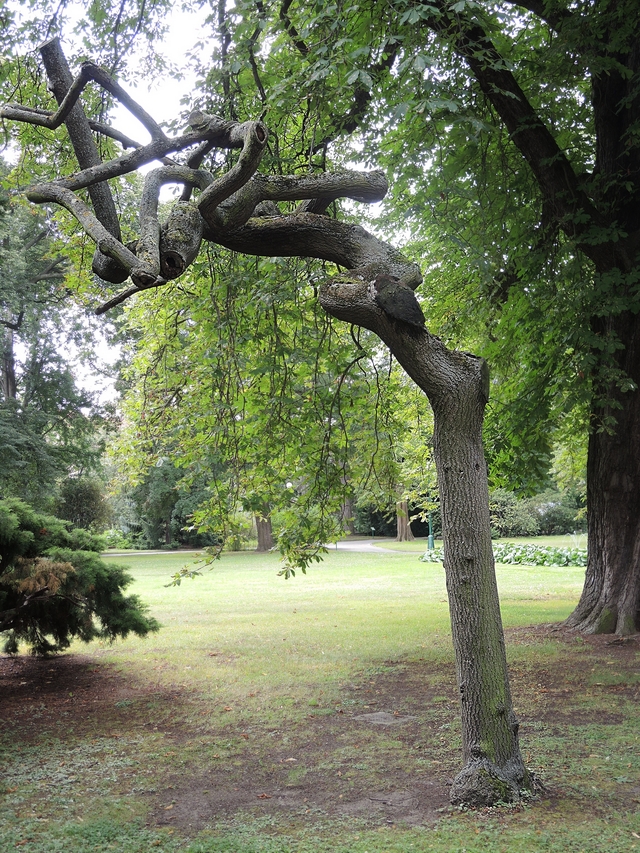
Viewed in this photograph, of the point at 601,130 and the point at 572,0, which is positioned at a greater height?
the point at 572,0

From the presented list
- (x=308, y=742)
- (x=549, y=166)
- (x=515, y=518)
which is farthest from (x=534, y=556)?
(x=308, y=742)

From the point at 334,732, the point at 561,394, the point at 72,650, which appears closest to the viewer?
the point at 334,732

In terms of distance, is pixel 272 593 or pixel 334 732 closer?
pixel 334 732

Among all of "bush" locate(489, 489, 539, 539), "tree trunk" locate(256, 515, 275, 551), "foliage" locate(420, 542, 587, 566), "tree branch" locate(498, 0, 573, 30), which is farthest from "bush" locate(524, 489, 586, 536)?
"tree branch" locate(498, 0, 573, 30)

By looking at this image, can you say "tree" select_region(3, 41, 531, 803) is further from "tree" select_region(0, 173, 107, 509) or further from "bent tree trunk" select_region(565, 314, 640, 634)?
"tree" select_region(0, 173, 107, 509)

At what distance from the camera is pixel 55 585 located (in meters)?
7.08

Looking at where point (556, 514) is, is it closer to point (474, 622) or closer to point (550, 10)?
point (550, 10)

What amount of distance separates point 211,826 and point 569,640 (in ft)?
21.4

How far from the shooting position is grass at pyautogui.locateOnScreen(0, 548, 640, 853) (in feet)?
13.6

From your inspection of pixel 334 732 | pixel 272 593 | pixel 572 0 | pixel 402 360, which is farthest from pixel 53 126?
pixel 272 593

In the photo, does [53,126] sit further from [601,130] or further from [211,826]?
[601,130]

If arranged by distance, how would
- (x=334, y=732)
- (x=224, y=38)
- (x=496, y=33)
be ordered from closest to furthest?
(x=334, y=732)
(x=224, y=38)
(x=496, y=33)

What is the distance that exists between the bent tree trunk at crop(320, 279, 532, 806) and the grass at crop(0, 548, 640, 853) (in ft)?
0.85

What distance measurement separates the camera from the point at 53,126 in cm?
517
